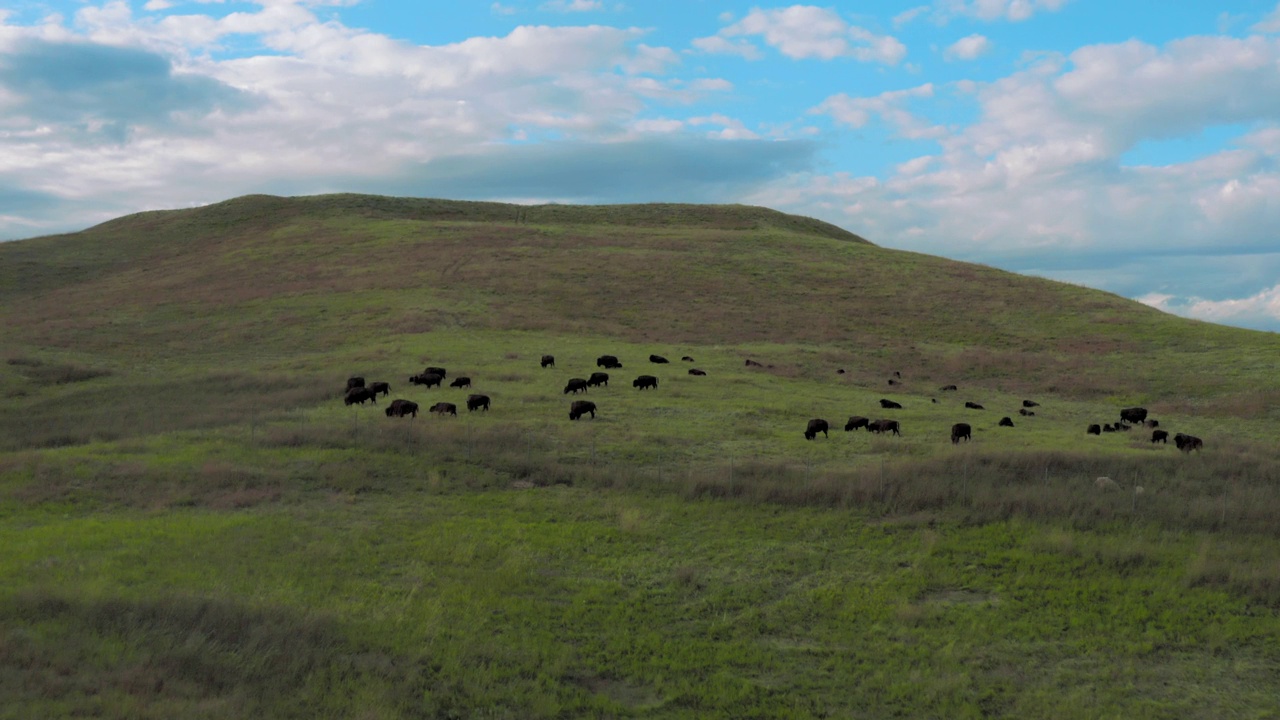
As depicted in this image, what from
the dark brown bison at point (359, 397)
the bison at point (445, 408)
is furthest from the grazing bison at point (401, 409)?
the dark brown bison at point (359, 397)

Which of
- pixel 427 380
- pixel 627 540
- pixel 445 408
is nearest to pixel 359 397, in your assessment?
pixel 445 408

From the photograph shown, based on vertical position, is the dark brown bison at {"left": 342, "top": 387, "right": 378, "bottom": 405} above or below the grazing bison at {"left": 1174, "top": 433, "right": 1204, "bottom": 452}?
below

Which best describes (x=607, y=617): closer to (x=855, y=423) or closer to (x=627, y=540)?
(x=627, y=540)

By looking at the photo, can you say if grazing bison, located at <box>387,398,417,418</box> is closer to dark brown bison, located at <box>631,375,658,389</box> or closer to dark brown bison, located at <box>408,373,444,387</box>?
dark brown bison, located at <box>408,373,444,387</box>

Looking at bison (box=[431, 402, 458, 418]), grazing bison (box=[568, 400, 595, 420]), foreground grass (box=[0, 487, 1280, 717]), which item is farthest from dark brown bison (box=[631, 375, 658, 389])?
foreground grass (box=[0, 487, 1280, 717])

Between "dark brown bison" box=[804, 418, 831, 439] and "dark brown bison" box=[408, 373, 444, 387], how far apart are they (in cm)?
1629

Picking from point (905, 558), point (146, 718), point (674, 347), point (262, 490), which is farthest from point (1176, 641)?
point (674, 347)

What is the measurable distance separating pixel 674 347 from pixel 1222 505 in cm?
3366

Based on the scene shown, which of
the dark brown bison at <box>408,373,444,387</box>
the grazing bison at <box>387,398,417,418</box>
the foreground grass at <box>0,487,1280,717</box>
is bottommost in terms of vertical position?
the foreground grass at <box>0,487,1280,717</box>

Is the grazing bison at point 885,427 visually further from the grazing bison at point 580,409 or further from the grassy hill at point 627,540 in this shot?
the grazing bison at point 580,409

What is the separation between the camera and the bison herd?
30.4m

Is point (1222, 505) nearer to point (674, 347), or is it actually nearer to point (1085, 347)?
point (674, 347)

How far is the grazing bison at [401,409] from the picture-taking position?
3103 centimetres

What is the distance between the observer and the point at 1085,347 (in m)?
57.8
